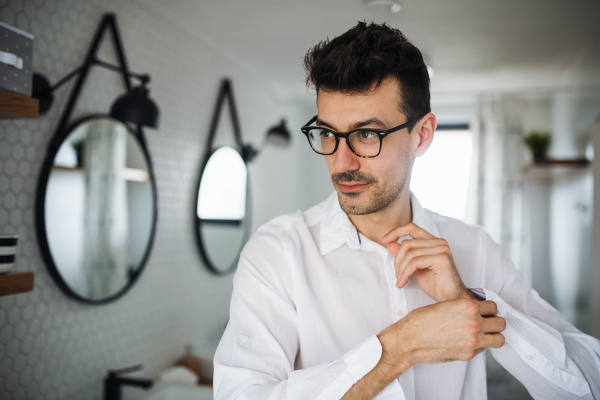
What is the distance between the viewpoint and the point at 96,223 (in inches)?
71.7

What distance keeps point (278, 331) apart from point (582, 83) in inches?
119

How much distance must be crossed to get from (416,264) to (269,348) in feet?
1.17

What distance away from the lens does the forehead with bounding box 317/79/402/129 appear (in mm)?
989

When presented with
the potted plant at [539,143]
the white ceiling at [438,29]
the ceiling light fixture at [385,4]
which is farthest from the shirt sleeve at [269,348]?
the potted plant at [539,143]

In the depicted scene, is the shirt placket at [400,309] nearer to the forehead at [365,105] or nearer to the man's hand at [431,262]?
the man's hand at [431,262]

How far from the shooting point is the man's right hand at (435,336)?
31.1 inches

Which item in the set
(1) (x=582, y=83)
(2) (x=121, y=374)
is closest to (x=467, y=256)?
(2) (x=121, y=374)

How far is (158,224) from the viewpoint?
7.70 ft

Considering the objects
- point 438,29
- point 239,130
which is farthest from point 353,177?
point 239,130

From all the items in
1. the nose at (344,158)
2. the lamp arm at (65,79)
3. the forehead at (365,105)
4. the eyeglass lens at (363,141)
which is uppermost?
the lamp arm at (65,79)

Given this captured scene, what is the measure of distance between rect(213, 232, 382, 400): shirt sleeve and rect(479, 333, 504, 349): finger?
218 mm

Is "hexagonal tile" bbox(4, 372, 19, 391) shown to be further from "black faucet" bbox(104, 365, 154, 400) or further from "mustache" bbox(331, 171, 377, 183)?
"mustache" bbox(331, 171, 377, 183)

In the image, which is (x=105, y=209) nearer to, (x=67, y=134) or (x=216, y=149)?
(x=67, y=134)

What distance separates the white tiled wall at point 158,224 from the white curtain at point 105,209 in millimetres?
105
